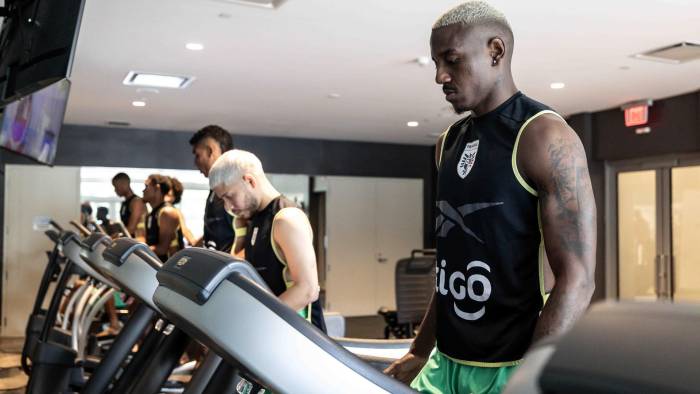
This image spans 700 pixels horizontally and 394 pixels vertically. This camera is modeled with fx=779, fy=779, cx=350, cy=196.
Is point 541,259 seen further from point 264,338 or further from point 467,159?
point 264,338

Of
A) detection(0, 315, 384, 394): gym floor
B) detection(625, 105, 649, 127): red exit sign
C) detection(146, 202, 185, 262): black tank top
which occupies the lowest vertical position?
detection(0, 315, 384, 394): gym floor

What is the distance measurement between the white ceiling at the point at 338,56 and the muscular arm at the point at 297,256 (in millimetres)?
2260

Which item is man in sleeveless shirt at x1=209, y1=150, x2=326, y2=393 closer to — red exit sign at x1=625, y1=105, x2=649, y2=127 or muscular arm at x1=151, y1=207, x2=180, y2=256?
muscular arm at x1=151, y1=207, x2=180, y2=256

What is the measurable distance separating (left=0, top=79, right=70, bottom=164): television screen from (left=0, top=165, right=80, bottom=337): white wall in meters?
4.20

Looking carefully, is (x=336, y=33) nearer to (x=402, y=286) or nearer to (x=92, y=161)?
(x=402, y=286)

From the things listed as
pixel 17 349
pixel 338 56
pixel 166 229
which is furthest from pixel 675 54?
pixel 17 349

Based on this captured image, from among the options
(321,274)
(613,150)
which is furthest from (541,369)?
(321,274)

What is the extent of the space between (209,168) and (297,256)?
5.40ft

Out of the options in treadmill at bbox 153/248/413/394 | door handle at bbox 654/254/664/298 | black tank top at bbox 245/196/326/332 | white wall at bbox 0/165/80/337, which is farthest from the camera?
white wall at bbox 0/165/80/337

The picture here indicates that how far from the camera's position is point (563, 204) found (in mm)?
1349

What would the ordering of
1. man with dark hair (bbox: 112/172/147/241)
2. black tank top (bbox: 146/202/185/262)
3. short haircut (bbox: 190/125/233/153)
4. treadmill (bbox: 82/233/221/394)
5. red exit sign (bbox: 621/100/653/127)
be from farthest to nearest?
red exit sign (bbox: 621/100/653/127) → man with dark hair (bbox: 112/172/147/241) → black tank top (bbox: 146/202/185/262) → short haircut (bbox: 190/125/233/153) → treadmill (bbox: 82/233/221/394)

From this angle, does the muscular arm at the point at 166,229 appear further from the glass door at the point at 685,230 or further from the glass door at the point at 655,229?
the glass door at the point at 685,230

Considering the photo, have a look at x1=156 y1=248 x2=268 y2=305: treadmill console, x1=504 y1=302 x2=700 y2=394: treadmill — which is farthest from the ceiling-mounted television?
x1=504 y1=302 x2=700 y2=394: treadmill

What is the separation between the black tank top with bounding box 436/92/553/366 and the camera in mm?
1384
